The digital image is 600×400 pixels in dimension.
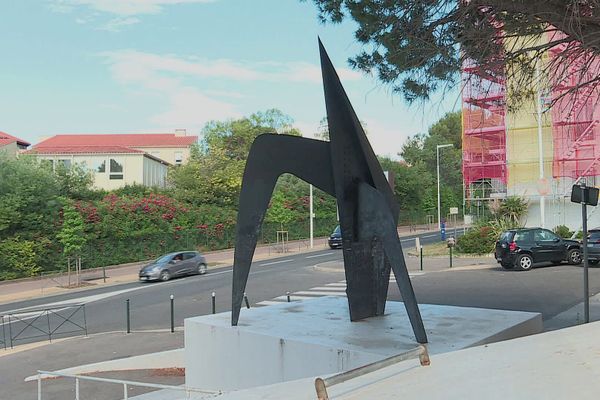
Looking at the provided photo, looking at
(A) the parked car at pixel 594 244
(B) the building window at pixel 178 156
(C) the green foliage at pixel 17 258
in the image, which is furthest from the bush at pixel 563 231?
(B) the building window at pixel 178 156

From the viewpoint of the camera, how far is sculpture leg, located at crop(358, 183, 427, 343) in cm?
687

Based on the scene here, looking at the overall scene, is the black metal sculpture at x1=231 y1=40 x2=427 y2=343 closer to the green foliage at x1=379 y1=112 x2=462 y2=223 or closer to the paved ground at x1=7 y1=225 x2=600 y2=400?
the paved ground at x1=7 y1=225 x2=600 y2=400

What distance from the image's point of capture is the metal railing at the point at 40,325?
15.4 metres

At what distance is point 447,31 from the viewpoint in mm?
8203

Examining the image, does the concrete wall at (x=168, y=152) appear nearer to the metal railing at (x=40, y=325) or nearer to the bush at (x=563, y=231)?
the bush at (x=563, y=231)

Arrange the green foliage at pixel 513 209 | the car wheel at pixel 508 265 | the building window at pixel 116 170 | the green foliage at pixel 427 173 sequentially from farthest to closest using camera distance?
the green foliage at pixel 427 173 → the building window at pixel 116 170 → the green foliage at pixel 513 209 → the car wheel at pixel 508 265

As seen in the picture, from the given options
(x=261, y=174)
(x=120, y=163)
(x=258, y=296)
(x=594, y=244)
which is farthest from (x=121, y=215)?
(x=261, y=174)

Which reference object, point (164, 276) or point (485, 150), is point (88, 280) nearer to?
point (164, 276)

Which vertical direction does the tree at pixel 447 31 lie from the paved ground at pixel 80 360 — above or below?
above

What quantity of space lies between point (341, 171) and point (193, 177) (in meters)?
40.8

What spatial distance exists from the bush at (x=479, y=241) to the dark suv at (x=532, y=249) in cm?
598

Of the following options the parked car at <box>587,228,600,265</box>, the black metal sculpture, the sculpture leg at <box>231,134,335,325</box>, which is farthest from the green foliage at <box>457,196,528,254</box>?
the sculpture leg at <box>231,134,335,325</box>

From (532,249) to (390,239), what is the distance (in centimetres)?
1635

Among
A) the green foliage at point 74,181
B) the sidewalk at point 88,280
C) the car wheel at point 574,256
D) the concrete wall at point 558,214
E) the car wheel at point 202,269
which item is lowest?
the sidewalk at point 88,280
